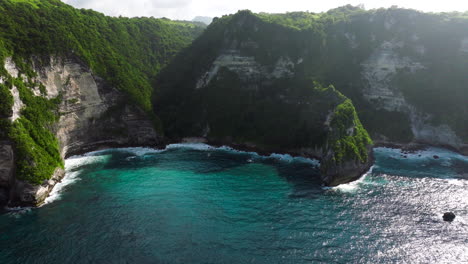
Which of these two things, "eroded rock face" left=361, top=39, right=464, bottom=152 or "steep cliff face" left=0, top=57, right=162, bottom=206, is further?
"eroded rock face" left=361, top=39, right=464, bottom=152

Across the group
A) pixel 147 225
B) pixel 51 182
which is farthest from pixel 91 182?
pixel 147 225

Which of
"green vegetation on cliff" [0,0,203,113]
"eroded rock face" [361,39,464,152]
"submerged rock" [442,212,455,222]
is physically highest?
"green vegetation on cliff" [0,0,203,113]

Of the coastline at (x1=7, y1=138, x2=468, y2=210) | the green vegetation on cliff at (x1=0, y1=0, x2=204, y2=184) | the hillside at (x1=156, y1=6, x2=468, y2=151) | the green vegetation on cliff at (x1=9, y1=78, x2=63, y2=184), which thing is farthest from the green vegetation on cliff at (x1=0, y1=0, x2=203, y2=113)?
the hillside at (x1=156, y1=6, x2=468, y2=151)

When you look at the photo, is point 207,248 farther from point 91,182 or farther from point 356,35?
point 356,35

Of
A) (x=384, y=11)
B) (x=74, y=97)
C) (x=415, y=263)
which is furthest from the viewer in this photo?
(x=384, y=11)

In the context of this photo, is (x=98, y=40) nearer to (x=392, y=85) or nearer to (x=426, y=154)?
(x=392, y=85)

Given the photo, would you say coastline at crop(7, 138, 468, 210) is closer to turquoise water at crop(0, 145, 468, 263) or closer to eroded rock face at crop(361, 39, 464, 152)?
eroded rock face at crop(361, 39, 464, 152)

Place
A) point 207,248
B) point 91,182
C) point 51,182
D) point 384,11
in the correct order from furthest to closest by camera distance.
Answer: point 384,11
point 91,182
point 51,182
point 207,248
